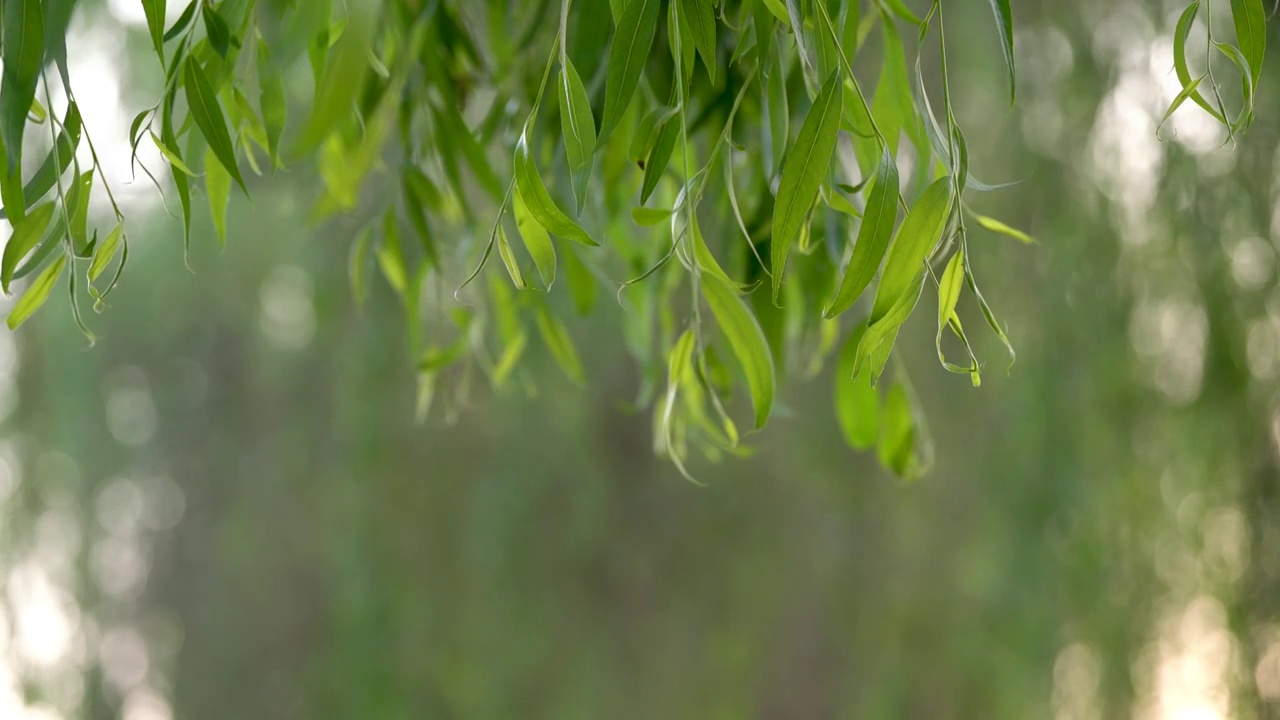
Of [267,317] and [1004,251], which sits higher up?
[1004,251]

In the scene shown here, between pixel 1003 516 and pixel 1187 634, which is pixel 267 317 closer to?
pixel 1003 516

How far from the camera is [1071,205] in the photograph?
122cm

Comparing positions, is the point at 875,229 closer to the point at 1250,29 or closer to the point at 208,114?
the point at 1250,29

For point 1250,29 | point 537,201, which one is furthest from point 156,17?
point 1250,29

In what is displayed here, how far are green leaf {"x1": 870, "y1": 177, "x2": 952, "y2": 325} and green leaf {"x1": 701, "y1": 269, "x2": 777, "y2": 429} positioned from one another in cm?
7

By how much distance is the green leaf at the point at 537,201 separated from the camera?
342 millimetres

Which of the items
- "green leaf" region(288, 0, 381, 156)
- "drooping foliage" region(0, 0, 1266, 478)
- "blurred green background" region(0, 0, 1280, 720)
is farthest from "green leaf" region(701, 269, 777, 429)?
"blurred green background" region(0, 0, 1280, 720)

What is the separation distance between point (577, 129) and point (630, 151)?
102mm

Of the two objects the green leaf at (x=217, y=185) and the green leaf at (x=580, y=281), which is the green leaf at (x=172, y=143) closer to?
the green leaf at (x=217, y=185)

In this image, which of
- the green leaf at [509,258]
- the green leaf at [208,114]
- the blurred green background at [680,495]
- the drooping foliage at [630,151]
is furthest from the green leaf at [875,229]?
the blurred green background at [680,495]

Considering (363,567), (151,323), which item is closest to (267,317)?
(151,323)

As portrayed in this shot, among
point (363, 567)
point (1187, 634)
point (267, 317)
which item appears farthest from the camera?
point (267, 317)

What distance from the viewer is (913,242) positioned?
328 mm

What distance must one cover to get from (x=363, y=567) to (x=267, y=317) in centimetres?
40
